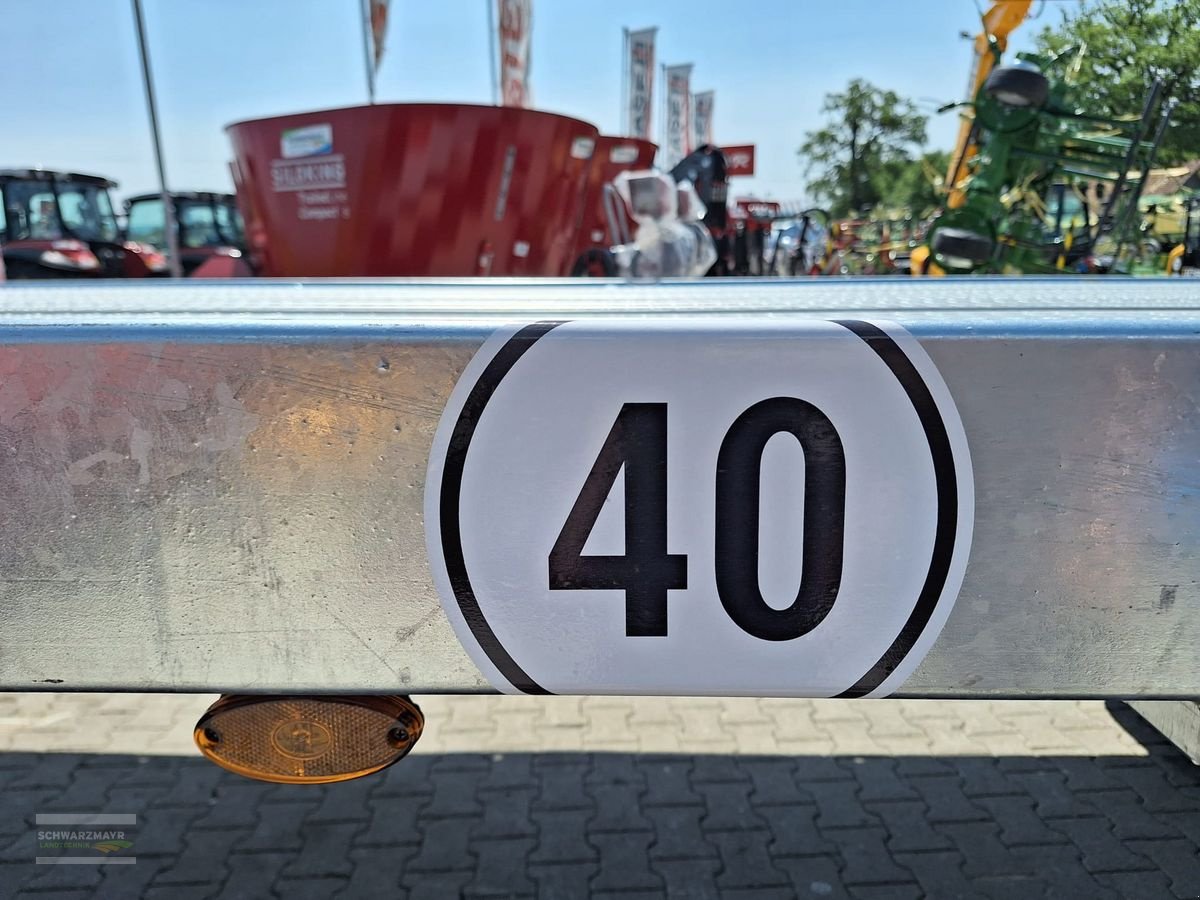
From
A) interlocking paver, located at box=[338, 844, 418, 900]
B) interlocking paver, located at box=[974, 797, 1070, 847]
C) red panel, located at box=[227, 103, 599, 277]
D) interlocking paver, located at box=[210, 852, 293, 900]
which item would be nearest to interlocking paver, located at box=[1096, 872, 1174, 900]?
interlocking paver, located at box=[974, 797, 1070, 847]

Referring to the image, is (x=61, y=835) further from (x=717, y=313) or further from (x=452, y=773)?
(x=717, y=313)

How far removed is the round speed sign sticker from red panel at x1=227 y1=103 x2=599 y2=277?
7214 millimetres

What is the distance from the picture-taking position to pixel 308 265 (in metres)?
8.44

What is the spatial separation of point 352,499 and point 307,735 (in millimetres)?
442

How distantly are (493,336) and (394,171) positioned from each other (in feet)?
23.7

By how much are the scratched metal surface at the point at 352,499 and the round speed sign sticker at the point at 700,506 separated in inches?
1.8

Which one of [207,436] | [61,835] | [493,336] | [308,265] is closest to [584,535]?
[493,336]

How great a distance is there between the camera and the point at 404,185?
7.85 metres

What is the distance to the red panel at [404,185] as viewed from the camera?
775 centimetres

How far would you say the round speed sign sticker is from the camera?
1.16 m

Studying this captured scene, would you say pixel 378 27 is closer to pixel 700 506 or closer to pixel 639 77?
pixel 639 77

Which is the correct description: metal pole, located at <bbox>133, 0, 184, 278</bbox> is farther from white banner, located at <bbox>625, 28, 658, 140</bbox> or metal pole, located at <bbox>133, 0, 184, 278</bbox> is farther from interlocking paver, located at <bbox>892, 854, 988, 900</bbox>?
white banner, located at <bbox>625, 28, 658, 140</bbox>

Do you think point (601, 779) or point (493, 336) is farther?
point (601, 779)

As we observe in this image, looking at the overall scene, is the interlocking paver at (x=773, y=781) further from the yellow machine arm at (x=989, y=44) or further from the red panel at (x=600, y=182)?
the red panel at (x=600, y=182)
